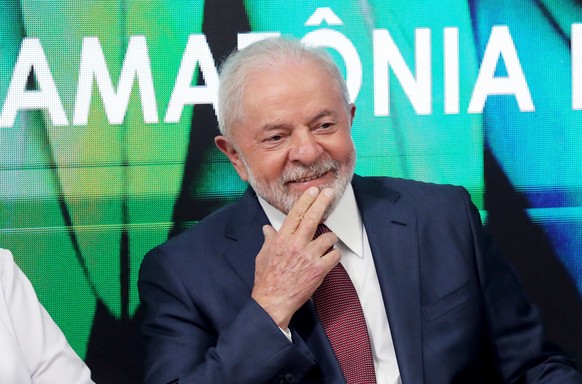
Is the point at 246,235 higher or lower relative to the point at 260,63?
lower

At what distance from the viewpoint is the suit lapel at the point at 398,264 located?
2172 mm

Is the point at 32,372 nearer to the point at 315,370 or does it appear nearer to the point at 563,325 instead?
the point at 315,370

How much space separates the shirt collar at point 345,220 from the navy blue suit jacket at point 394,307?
0.03m

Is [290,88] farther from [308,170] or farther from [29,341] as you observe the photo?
[29,341]

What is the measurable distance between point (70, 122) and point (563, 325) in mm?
1669

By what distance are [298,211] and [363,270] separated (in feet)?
0.90

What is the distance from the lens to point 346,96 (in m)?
2.28

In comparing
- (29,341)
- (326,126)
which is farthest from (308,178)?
(29,341)

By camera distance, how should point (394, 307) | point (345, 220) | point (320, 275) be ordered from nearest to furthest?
point (320, 275)
point (394, 307)
point (345, 220)

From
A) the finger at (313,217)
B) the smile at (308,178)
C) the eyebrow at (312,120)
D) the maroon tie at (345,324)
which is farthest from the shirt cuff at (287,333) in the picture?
the eyebrow at (312,120)

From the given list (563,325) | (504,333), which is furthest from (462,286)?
(563,325)

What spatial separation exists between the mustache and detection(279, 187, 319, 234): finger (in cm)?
6

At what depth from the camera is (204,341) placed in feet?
7.16

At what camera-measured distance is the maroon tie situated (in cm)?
215
